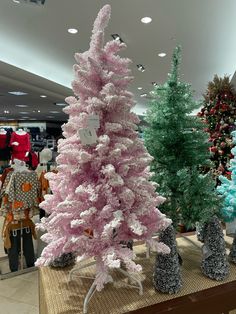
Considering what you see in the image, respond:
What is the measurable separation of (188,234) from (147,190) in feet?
3.01

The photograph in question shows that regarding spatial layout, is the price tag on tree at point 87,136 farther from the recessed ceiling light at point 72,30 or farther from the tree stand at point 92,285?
the recessed ceiling light at point 72,30

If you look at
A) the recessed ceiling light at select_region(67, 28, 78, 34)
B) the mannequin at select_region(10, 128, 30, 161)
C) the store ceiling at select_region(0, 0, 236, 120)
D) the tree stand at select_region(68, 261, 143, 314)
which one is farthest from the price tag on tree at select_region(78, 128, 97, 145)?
the recessed ceiling light at select_region(67, 28, 78, 34)

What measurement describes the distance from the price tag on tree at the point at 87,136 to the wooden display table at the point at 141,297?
0.67 m

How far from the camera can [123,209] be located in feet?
3.42

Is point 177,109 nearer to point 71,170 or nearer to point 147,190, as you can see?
point 147,190

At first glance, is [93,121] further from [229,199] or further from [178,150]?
[229,199]

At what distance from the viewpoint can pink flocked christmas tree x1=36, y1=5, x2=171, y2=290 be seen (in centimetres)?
100

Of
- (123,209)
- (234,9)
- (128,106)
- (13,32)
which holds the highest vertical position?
(13,32)

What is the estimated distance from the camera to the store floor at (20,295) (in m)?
2.18

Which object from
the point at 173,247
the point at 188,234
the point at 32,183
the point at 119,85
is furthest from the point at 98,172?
the point at 32,183

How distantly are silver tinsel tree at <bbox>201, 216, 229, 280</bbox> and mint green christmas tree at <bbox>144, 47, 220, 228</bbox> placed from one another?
64 mm

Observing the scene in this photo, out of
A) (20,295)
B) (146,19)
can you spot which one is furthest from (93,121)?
(146,19)

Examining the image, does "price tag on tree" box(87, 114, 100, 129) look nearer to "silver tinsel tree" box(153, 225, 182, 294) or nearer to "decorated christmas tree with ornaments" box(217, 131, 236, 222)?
"silver tinsel tree" box(153, 225, 182, 294)

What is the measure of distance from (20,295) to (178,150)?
2.05m
